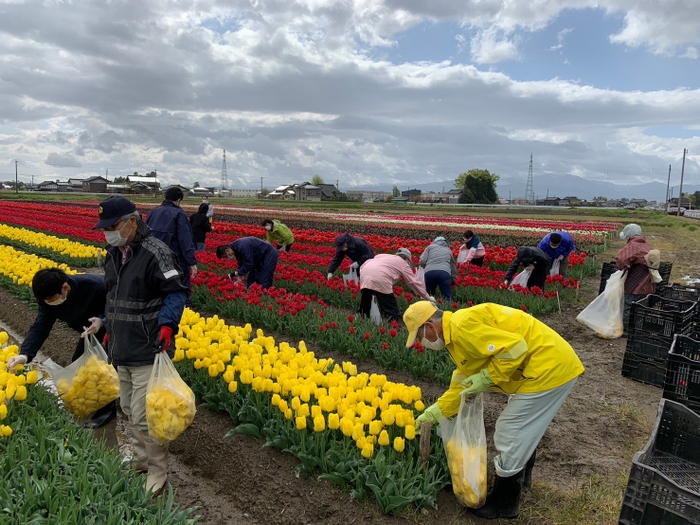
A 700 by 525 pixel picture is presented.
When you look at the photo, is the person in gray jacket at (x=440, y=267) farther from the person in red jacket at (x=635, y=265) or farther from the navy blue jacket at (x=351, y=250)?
the person in red jacket at (x=635, y=265)

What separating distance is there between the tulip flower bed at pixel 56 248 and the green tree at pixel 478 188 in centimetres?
8250

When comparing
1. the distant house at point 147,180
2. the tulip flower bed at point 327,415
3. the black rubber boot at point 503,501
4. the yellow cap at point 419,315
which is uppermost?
the distant house at point 147,180

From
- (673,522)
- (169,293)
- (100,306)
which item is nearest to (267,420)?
(169,293)

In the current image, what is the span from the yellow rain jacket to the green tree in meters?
91.8

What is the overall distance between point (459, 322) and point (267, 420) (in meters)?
1.96

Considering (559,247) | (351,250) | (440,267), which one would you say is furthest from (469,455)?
(559,247)

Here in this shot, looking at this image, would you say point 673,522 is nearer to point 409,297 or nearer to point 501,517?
point 501,517

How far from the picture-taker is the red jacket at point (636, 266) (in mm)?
7590

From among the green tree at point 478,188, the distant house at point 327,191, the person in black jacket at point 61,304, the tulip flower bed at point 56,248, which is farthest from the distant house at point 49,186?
the person in black jacket at point 61,304

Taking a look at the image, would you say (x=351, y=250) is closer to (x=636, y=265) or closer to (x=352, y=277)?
(x=352, y=277)

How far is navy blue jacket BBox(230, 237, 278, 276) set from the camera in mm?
8406

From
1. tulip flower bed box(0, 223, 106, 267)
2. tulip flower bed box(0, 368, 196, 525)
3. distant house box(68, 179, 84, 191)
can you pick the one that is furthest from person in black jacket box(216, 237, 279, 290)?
distant house box(68, 179, 84, 191)

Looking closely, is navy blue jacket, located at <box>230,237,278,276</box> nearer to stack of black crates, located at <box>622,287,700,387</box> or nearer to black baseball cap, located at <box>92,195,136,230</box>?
black baseball cap, located at <box>92,195,136,230</box>

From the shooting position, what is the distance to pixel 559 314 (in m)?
9.13
